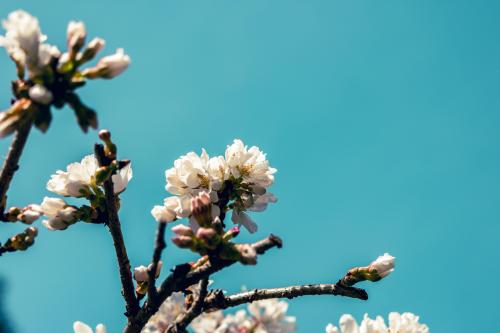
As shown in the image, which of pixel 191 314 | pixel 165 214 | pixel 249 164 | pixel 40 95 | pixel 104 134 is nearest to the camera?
pixel 40 95

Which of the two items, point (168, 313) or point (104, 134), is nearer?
point (104, 134)

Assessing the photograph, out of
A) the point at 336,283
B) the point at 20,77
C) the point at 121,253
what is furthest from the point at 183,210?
the point at 20,77

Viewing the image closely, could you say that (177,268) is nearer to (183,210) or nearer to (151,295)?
(151,295)

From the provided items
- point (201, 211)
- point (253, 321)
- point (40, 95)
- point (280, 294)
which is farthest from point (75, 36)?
point (280, 294)

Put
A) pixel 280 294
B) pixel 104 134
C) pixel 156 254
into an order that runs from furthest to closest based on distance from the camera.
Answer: pixel 280 294, pixel 104 134, pixel 156 254

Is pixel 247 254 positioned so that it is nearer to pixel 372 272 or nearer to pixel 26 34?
pixel 372 272

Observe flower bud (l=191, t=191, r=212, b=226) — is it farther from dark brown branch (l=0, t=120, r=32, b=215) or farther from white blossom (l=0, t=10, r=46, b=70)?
white blossom (l=0, t=10, r=46, b=70)

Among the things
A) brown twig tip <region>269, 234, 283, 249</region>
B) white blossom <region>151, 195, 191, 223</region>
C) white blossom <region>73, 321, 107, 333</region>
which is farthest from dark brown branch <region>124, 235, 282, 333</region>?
white blossom <region>151, 195, 191, 223</region>
